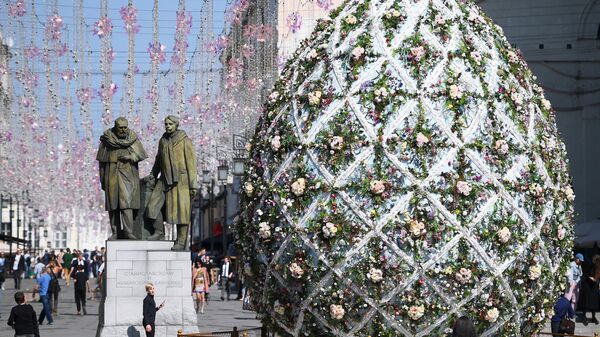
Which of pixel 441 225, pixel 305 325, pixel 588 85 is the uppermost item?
pixel 588 85

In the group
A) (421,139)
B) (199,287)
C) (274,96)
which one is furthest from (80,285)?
(421,139)

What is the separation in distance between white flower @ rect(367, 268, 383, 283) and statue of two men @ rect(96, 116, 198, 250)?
12.2 metres

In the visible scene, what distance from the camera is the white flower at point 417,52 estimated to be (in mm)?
11117

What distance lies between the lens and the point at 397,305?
426 inches

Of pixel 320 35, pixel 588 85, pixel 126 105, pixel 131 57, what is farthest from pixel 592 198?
pixel 320 35

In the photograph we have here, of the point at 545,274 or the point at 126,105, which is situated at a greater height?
the point at 126,105

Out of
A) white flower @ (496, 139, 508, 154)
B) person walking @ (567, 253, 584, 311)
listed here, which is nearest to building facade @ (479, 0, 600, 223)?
person walking @ (567, 253, 584, 311)

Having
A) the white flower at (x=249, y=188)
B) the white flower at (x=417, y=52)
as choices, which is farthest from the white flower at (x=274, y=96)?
the white flower at (x=417, y=52)

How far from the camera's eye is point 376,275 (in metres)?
10.7

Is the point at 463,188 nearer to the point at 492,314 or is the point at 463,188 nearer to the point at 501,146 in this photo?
the point at 501,146

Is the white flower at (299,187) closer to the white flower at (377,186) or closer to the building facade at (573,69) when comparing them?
the white flower at (377,186)

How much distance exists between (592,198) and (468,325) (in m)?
33.0

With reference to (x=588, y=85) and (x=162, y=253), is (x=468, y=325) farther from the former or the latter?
(x=588, y=85)

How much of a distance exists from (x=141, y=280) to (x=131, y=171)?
70.3 inches
